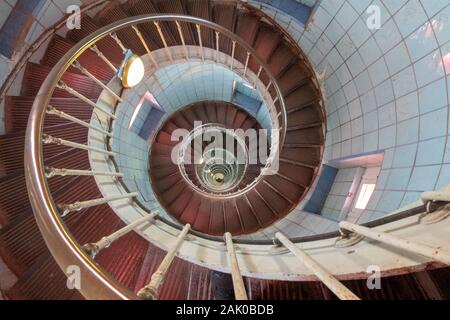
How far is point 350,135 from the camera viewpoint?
411 centimetres

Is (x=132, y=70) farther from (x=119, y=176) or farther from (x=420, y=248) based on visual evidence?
(x=420, y=248)

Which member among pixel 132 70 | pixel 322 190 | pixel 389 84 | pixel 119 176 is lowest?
pixel 322 190

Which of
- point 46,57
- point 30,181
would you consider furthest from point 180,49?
point 30,181

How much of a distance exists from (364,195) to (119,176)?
143 inches

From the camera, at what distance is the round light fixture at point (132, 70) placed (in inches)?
103

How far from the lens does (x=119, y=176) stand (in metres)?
3.30

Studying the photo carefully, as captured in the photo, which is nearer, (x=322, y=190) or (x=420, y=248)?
(x=420, y=248)

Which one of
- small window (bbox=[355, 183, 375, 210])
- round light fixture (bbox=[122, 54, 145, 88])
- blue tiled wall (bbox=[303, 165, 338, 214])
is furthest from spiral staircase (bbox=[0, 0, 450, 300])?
small window (bbox=[355, 183, 375, 210])

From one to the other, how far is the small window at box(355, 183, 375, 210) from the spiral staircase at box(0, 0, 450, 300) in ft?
3.56

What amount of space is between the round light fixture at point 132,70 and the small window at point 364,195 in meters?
3.56

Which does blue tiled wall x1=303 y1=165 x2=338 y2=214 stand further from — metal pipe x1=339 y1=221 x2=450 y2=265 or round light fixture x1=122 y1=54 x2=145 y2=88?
round light fixture x1=122 y1=54 x2=145 y2=88

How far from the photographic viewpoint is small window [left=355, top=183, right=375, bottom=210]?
11.7 ft

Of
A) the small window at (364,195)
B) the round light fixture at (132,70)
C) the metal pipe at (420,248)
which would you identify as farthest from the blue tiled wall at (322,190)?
the round light fixture at (132,70)

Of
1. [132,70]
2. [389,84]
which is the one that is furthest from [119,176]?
[389,84]
